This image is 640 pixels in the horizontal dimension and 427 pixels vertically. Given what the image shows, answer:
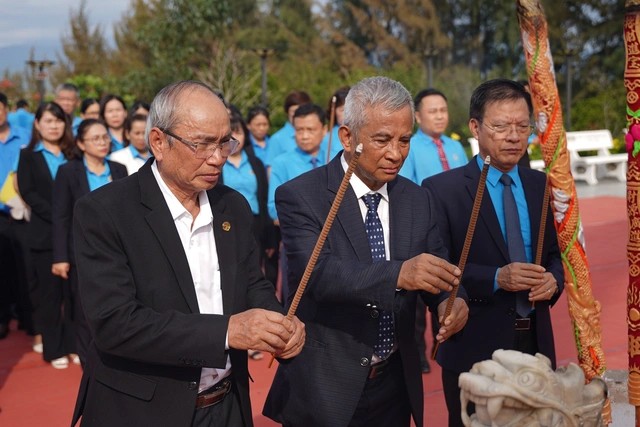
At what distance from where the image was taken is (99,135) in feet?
17.6

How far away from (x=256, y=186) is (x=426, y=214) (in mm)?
3647

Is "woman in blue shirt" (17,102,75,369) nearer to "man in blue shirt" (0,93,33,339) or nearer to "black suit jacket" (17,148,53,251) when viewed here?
"black suit jacket" (17,148,53,251)

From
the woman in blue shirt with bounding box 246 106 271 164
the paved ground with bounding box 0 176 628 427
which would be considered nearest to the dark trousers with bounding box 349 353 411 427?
the paved ground with bounding box 0 176 628 427

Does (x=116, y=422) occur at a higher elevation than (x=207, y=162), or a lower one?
lower

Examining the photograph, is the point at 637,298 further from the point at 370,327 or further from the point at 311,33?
the point at 311,33

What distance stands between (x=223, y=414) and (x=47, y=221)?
396 centimetres

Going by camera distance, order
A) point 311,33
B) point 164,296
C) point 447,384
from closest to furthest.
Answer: point 164,296 → point 447,384 → point 311,33

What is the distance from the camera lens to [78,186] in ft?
17.4

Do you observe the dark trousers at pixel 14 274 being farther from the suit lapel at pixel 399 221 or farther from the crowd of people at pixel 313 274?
the suit lapel at pixel 399 221

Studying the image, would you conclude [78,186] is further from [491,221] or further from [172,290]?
[172,290]

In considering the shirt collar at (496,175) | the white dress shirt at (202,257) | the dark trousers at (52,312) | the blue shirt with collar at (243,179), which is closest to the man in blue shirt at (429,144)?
the blue shirt with collar at (243,179)

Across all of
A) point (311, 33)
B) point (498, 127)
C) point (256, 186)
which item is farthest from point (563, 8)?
point (498, 127)

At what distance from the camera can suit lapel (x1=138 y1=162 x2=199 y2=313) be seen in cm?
227

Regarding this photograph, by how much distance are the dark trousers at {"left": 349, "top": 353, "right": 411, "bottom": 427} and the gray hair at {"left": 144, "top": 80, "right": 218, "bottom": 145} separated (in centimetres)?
110
